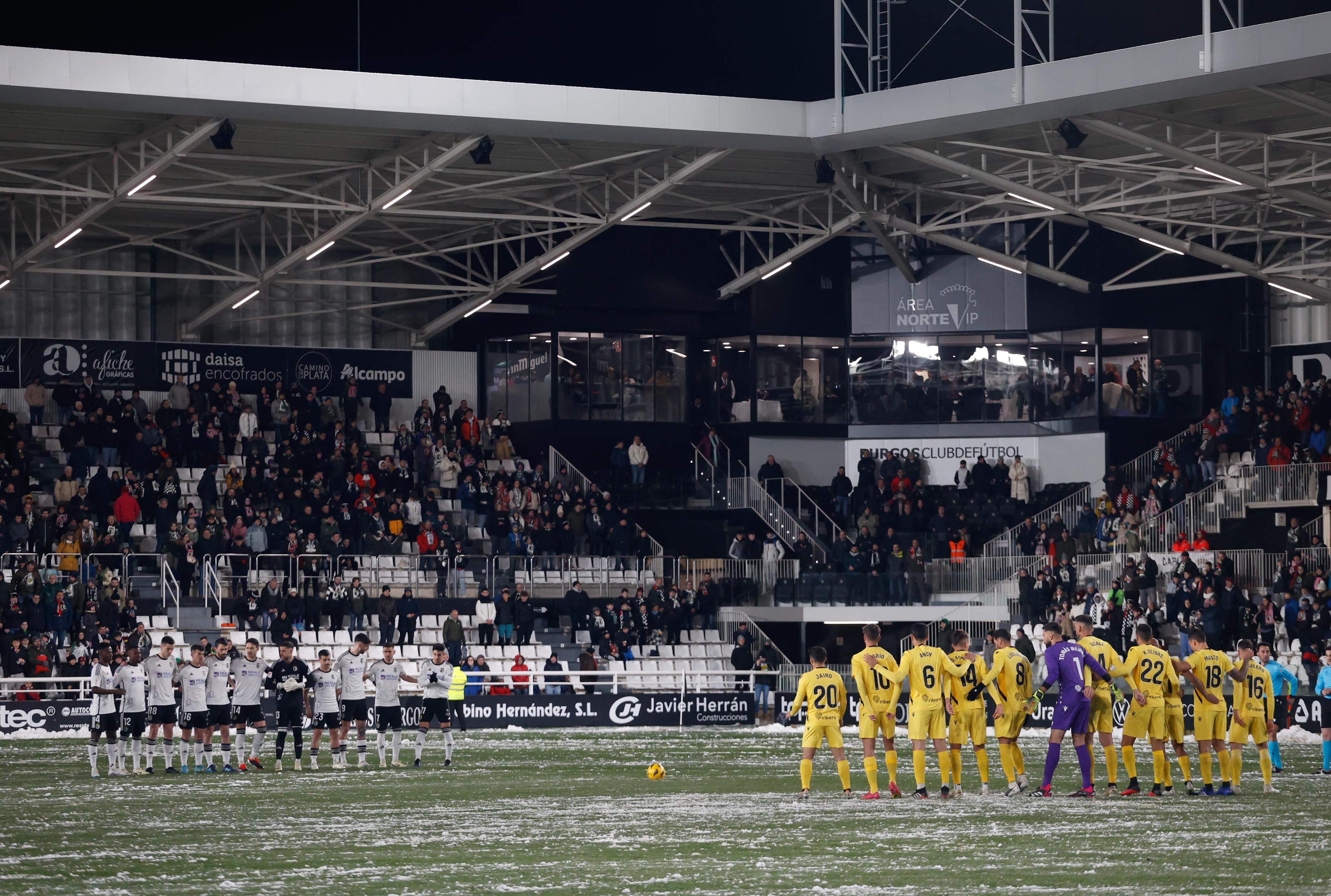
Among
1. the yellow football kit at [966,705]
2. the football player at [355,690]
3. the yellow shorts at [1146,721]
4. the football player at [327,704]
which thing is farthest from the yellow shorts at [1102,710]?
the football player at [327,704]

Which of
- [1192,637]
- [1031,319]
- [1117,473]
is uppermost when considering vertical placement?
[1031,319]

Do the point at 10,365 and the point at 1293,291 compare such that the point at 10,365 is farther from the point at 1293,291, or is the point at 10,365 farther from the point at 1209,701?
the point at 1209,701

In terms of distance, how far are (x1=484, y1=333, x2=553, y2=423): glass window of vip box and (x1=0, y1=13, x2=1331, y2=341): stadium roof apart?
170 centimetres

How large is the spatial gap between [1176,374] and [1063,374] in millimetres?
3003

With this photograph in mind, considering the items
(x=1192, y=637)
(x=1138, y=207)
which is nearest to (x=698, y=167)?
(x=1138, y=207)

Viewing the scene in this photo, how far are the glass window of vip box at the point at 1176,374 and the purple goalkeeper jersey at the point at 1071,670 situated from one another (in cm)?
3237

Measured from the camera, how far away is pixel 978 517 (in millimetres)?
47188

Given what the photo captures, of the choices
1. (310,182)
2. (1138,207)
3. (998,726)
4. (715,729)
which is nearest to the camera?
(998,726)

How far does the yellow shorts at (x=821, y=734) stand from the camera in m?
18.4

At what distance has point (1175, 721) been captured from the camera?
61.5 ft

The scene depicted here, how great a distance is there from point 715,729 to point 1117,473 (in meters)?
16.6

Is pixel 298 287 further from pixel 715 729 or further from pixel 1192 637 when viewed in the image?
pixel 1192 637

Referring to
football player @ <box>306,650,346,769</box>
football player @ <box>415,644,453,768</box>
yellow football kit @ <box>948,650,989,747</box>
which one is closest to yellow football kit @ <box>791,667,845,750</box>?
yellow football kit @ <box>948,650,989,747</box>

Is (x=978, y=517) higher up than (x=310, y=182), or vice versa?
(x=310, y=182)
